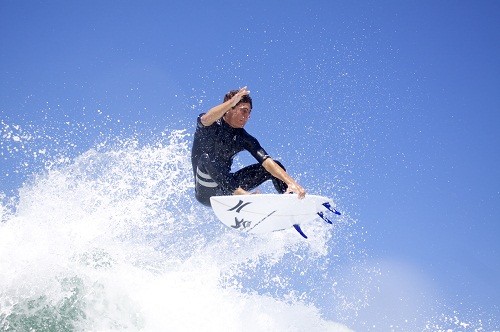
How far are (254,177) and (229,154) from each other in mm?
549

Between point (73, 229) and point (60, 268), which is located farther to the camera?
point (73, 229)

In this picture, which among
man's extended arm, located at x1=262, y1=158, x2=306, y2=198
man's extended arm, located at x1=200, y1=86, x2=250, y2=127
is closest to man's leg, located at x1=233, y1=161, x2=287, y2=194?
man's extended arm, located at x1=262, y1=158, x2=306, y2=198

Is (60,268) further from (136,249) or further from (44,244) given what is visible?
(136,249)

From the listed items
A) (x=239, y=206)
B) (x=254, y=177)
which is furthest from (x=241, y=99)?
(x=239, y=206)

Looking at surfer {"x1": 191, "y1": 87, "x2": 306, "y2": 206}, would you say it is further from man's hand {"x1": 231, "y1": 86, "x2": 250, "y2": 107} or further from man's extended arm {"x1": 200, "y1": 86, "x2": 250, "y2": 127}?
man's hand {"x1": 231, "y1": 86, "x2": 250, "y2": 107}

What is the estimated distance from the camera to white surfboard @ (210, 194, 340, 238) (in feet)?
20.1

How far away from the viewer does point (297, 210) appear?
6.43 meters

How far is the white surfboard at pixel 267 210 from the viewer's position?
6133mm

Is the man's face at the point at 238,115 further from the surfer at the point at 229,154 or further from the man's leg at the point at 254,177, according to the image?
the man's leg at the point at 254,177

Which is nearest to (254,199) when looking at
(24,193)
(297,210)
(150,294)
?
(297,210)

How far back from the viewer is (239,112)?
6172mm

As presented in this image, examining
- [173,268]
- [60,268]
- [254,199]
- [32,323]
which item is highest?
[254,199]

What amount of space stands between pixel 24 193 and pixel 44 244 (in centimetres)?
261

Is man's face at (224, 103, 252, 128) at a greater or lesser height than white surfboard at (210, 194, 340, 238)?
greater
